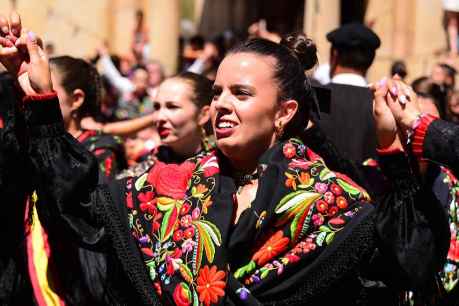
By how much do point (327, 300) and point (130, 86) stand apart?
689 centimetres

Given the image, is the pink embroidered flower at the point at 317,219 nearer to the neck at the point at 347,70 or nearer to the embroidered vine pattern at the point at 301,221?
the embroidered vine pattern at the point at 301,221

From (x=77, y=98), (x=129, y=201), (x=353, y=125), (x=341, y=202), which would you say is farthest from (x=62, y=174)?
(x=353, y=125)

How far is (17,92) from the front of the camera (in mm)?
3129

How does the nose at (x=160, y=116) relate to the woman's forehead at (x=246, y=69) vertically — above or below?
below

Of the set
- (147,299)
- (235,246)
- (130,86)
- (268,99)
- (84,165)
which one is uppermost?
(268,99)

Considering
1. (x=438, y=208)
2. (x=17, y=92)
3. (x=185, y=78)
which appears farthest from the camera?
(x=185, y=78)

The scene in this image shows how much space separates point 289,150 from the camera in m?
3.19

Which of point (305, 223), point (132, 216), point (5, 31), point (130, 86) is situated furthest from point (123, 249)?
point (130, 86)

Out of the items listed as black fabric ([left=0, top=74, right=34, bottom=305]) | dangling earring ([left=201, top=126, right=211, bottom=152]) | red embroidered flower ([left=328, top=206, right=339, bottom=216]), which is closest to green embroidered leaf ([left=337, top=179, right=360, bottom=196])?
red embroidered flower ([left=328, top=206, right=339, bottom=216])

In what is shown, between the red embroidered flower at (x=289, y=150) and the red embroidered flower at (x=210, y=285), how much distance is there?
21.9 inches

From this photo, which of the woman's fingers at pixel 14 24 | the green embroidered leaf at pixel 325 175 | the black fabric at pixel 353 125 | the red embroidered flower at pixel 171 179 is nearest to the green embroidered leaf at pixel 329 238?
the green embroidered leaf at pixel 325 175

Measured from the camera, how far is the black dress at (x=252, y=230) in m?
2.90

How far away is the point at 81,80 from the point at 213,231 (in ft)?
6.20

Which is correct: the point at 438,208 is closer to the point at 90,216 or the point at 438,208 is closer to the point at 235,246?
the point at 235,246
